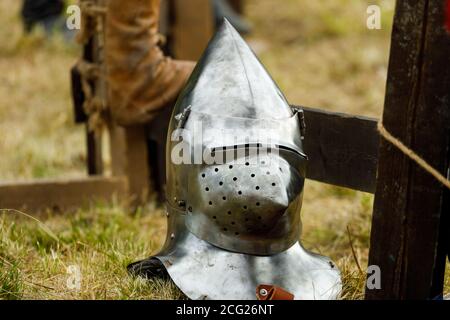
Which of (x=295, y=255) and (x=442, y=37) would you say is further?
(x=295, y=255)

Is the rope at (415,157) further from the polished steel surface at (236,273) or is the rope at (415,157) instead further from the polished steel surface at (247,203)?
the polished steel surface at (236,273)

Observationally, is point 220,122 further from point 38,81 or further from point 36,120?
point 38,81

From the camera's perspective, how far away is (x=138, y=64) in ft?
13.9

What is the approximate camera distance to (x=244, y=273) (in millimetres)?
2996

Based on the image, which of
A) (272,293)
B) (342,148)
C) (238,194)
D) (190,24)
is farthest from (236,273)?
(190,24)

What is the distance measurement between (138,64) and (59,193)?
2.79 feet

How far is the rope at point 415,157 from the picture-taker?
2604mm

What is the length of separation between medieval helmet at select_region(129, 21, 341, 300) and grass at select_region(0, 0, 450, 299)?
155mm

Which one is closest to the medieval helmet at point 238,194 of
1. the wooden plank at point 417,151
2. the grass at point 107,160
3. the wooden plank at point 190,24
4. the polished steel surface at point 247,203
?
the polished steel surface at point 247,203

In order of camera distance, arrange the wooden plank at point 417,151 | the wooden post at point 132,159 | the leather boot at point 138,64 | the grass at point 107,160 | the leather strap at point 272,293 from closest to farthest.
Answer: the wooden plank at point 417,151 < the leather strap at point 272,293 < the grass at point 107,160 < the leather boot at point 138,64 < the wooden post at point 132,159

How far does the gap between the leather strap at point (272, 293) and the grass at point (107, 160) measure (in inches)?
11.9

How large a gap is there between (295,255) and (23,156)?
2.75 meters
